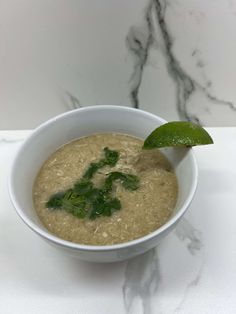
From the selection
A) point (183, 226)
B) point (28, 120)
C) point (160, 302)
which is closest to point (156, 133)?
point (183, 226)

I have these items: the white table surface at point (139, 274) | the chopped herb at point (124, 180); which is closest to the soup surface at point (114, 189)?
the chopped herb at point (124, 180)

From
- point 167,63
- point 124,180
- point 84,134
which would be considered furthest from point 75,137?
point 167,63

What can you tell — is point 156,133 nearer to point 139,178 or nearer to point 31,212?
point 139,178

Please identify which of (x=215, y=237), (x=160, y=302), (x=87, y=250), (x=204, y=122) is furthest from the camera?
(x=204, y=122)

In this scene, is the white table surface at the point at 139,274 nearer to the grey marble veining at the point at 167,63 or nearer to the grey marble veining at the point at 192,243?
the grey marble veining at the point at 192,243

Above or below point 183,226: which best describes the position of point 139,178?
above

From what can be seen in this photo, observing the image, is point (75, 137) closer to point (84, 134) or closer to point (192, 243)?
point (84, 134)

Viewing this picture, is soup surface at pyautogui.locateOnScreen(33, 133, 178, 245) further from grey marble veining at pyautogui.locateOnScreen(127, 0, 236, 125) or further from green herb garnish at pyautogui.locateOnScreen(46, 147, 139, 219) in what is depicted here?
grey marble veining at pyautogui.locateOnScreen(127, 0, 236, 125)
